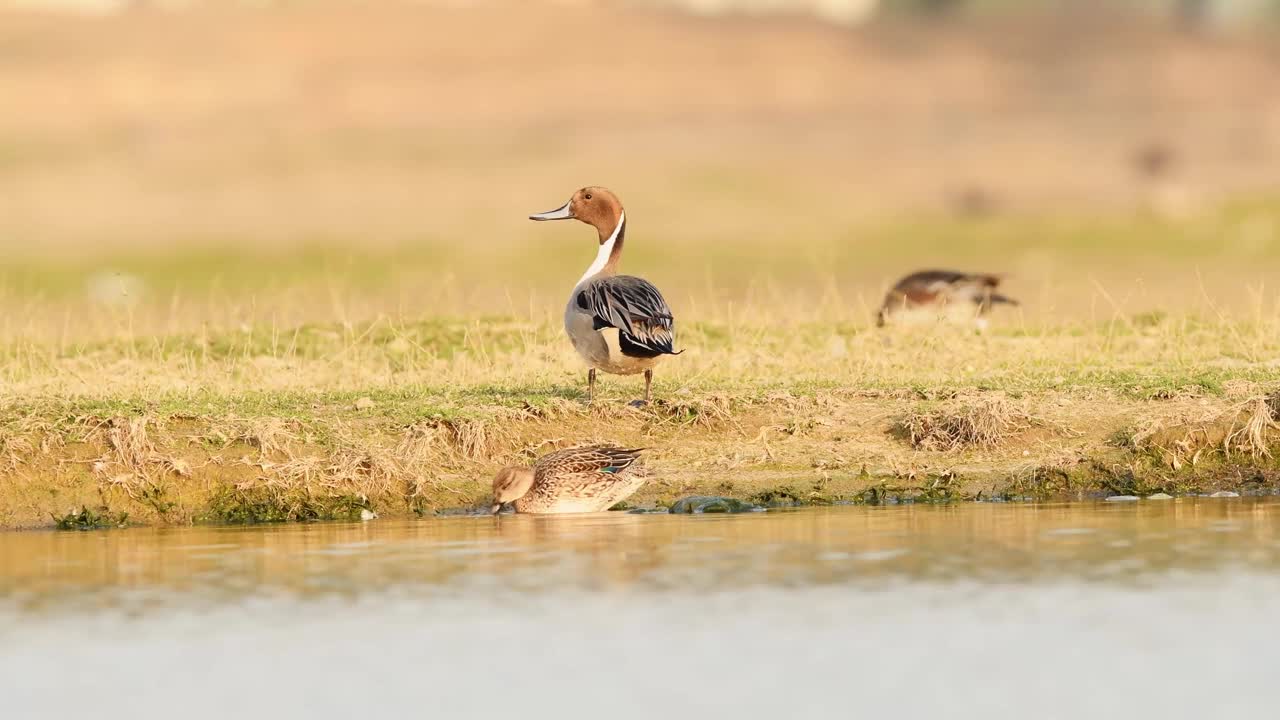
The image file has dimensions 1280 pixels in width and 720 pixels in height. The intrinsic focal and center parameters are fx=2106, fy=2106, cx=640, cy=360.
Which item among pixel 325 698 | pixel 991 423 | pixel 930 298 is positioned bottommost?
pixel 325 698

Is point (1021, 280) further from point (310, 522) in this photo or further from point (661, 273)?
point (310, 522)

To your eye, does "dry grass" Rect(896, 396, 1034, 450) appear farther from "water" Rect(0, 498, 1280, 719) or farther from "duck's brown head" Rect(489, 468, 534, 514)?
"duck's brown head" Rect(489, 468, 534, 514)

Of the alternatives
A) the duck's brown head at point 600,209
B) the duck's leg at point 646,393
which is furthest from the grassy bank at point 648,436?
the duck's brown head at point 600,209

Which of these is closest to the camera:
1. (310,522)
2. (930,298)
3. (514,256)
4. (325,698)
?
(325,698)

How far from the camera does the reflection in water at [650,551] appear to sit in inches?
400

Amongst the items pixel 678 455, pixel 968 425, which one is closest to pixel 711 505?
pixel 678 455

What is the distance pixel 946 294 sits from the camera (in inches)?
840

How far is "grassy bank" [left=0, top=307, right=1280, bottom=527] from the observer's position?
1323 centimetres

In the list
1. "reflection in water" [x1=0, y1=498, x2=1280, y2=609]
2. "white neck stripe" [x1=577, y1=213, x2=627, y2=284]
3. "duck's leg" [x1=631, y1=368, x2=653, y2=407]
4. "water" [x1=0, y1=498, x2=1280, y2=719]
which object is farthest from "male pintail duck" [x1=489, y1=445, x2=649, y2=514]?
"white neck stripe" [x1=577, y1=213, x2=627, y2=284]

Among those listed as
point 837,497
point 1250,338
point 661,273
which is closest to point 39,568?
point 837,497

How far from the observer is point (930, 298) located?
2156 cm

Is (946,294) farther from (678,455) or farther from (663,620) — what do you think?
(663,620)

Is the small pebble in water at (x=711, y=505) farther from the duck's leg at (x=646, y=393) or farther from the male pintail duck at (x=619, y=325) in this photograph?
the duck's leg at (x=646, y=393)

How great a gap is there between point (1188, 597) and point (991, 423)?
14.8 ft
